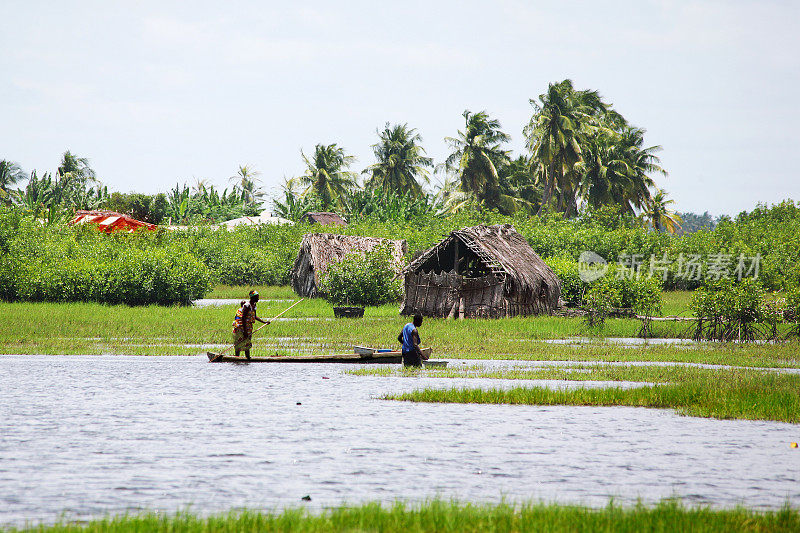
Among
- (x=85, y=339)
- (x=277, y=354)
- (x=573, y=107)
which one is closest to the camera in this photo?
(x=277, y=354)

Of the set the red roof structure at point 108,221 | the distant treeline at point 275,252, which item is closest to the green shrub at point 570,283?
the distant treeline at point 275,252

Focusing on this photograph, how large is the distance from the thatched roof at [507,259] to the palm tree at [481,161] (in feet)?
87.0

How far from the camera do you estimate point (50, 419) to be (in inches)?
452

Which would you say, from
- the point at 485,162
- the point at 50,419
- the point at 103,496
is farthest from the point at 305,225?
the point at 103,496

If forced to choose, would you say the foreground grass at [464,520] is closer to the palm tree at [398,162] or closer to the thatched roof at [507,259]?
the thatched roof at [507,259]

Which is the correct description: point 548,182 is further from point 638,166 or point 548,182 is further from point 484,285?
point 484,285

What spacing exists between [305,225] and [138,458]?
43229 mm

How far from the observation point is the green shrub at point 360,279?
33.0m

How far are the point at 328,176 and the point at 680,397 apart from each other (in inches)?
2279

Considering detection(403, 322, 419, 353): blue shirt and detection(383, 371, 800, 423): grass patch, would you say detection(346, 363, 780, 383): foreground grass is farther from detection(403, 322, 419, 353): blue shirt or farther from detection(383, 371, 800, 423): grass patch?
detection(383, 371, 800, 423): grass patch

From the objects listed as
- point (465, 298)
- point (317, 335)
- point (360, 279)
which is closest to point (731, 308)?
point (465, 298)

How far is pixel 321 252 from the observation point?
38.7 metres

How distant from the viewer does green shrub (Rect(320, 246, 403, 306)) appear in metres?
33.0

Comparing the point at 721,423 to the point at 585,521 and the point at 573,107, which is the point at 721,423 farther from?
the point at 573,107
